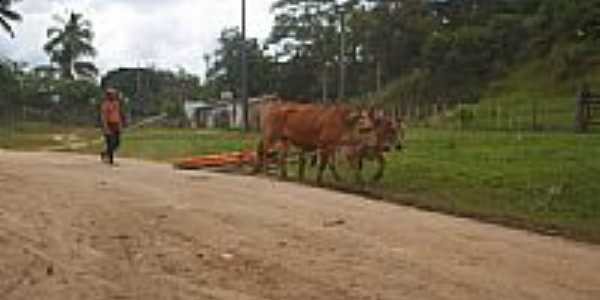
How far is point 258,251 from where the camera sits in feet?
35.2

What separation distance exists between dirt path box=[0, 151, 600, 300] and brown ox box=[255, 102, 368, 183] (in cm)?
384

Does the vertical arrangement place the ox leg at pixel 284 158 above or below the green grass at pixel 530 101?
below

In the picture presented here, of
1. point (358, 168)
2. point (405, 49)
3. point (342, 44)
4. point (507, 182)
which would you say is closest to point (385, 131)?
point (358, 168)

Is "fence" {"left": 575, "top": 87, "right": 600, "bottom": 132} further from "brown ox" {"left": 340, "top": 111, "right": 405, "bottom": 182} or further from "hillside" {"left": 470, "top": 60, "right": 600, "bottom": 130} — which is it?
"brown ox" {"left": 340, "top": 111, "right": 405, "bottom": 182}

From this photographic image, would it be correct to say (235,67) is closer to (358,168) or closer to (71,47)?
(71,47)

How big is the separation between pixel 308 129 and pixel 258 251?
10.0 metres

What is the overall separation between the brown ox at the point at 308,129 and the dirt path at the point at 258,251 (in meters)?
3.84

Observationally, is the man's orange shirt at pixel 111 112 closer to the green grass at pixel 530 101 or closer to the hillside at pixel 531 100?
the green grass at pixel 530 101

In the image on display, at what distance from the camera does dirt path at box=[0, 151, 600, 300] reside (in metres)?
9.07

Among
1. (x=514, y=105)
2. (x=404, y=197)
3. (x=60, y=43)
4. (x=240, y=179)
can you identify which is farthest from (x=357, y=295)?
(x=60, y=43)

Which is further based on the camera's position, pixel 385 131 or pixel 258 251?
pixel 385 131

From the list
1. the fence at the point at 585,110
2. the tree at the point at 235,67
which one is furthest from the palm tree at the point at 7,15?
the fence at the point at 585,110

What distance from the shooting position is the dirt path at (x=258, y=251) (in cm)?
907

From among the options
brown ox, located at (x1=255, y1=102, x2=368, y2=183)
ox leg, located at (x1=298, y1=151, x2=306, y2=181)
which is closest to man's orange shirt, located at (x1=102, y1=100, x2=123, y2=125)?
brown ox, located at (x1=255, y1=102, x2=368, y2=183)
